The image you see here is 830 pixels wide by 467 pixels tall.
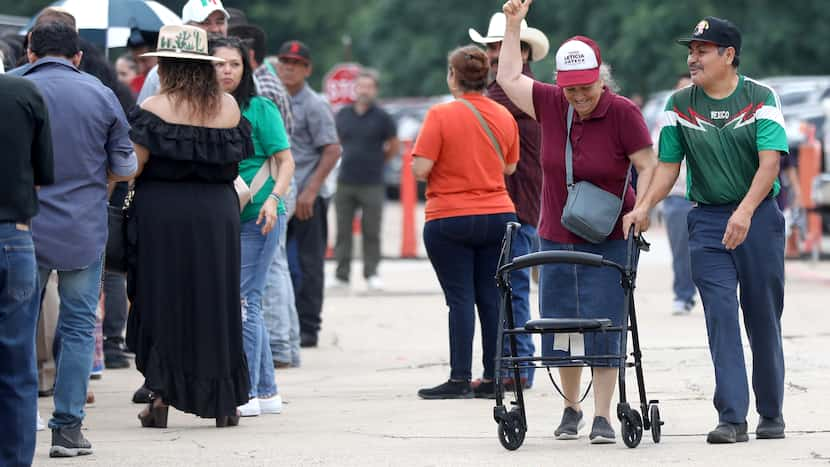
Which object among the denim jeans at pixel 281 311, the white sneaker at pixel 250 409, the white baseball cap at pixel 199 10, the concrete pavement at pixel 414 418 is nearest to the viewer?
the concrete pavement at pixel 414 418

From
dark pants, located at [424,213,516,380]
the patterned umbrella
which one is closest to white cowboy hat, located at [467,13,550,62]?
dark pants, located at [424,213,516,380]

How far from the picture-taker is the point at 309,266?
12156 millimetres

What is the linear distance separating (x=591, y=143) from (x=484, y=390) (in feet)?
7.27

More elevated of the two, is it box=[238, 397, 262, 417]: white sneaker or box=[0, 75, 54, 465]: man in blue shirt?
box=[0, 75, 54, 465]: man in blue shirt

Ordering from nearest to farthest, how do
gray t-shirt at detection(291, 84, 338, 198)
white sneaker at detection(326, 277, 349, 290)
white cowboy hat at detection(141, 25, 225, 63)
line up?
white cowboy hat at detection(141, 25, 225, 63) → gray t-shirt at detection(291, 84, 338, 198) → white sneaker at detection(326, 277, 349, 290)

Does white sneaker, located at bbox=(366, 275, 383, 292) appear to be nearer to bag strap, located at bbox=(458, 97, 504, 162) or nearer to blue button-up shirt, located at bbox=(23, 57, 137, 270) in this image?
bag strap, located at bbox=(458, 97, 504, 162)

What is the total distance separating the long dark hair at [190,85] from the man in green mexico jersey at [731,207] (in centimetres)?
205

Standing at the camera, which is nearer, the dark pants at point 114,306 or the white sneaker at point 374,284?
the dark pants at point 114,306

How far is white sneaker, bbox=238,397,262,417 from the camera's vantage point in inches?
349

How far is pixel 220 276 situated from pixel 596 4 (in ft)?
137

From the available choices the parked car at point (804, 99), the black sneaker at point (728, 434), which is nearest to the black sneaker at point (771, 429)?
the black sneaker at point (728, 434)

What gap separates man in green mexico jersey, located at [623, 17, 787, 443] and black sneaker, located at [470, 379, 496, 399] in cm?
196

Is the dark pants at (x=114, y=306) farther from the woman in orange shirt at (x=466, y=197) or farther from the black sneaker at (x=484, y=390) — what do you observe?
A: the black sneaker at (x=484, y=390)

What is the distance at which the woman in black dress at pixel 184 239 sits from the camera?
805cm
